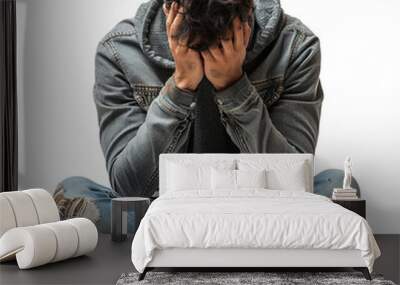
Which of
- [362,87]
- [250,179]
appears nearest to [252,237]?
[250,179]

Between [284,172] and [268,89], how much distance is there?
91cm

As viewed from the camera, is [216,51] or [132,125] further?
[132,125]

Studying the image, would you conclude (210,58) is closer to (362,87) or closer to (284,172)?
(284,172)

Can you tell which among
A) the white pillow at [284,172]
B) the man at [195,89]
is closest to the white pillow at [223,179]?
the white pillow at [284,172]

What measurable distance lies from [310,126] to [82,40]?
2.46 m

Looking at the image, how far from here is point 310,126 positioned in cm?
691

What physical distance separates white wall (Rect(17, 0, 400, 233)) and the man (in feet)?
0.50

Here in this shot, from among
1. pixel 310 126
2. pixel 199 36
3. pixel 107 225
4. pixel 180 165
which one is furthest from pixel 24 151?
pixel 310 126

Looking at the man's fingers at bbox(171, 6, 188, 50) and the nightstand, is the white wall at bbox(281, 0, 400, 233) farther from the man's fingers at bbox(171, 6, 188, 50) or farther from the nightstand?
the man's fingers at bbox(171, 6, 188, 50)

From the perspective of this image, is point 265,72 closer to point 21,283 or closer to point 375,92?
point 375,92

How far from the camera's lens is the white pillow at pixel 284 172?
6258 mm

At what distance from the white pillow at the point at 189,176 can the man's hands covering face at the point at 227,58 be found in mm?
761

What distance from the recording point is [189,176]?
20.7ft

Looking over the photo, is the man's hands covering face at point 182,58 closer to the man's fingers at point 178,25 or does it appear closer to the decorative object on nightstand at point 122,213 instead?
the man's fingers at point 178,25
